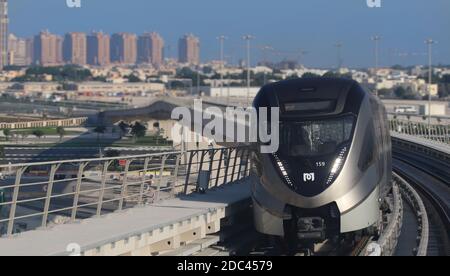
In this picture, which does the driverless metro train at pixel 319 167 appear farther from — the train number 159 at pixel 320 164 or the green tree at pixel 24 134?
the green tree at pixel 24 134

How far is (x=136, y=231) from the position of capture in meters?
14.3

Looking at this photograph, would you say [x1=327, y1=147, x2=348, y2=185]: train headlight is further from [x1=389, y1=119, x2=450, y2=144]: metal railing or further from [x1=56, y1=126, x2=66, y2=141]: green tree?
[x1=389, y1=119, x2=450, y2=144]: metal railing

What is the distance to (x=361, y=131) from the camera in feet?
57.5

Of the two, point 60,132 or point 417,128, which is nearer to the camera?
point 60,132

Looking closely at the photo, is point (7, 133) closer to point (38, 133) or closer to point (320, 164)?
point (38, 133)

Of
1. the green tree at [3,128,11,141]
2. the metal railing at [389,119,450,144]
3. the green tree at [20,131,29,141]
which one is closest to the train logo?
the green tree at [3,128,11,141]

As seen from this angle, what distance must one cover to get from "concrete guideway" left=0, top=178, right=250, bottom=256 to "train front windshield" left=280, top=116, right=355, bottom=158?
5.75 ft

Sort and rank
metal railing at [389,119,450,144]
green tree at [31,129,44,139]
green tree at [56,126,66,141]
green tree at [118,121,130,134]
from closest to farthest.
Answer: green tree at [56,126,66,141] → green tree at [31,129,44,139] → metal railing at [389,119,450,144] → green tree at [118,121,130,134]

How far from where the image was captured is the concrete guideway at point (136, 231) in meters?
12.9

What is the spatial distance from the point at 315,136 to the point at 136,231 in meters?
4.31

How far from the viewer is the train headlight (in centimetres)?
1678

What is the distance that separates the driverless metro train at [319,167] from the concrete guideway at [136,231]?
110 centimetres

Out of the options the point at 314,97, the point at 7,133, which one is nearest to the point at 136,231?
the point at 314,97
